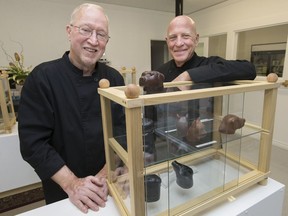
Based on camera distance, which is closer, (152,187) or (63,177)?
(152,187)

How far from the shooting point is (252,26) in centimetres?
292

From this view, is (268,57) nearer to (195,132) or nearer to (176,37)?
(176,37)

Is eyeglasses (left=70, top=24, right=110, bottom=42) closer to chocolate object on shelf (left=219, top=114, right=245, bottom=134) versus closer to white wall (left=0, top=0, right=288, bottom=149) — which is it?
chocolate object on shelf (left=219, top=114, right=245, bottom=134)

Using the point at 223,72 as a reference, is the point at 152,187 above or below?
below

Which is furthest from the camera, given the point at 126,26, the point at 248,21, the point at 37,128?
the point at 126,26

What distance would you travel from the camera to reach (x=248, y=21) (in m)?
2.97

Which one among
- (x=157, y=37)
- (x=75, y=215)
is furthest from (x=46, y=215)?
(x=157, y=37)

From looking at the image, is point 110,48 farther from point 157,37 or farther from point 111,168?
point 111,168

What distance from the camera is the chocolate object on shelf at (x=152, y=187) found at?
519 millimetres

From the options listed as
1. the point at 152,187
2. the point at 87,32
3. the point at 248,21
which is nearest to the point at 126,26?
the point at 248,21

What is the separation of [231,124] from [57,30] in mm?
3304

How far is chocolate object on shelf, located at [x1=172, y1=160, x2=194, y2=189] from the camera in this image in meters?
0.60

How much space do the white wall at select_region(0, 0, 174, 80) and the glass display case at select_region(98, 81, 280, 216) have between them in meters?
3.06

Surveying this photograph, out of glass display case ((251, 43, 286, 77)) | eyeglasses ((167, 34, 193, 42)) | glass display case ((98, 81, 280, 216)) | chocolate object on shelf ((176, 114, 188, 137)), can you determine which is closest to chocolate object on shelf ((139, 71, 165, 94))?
glass display case ((98, 81, 280, 216))
